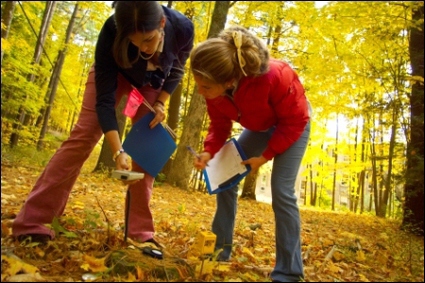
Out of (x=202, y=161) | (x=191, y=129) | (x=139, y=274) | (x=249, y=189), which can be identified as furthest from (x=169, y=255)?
(x=249, y=189)

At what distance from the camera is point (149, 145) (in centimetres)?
226

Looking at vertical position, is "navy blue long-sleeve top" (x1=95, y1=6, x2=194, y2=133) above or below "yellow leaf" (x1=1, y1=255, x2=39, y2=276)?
above

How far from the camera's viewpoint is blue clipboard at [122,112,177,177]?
222 cm

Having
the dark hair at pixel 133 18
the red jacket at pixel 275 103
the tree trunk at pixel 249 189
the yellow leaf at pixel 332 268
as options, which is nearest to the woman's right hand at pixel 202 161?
the red jacket at pixel 275 103

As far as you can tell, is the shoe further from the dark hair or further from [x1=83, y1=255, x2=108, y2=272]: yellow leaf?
the dark hair

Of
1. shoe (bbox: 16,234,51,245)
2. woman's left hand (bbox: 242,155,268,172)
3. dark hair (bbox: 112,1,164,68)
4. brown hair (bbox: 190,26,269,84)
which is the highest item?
dark hair (bbox: 112,1,164,68)

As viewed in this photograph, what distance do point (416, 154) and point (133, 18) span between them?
12.9 feet

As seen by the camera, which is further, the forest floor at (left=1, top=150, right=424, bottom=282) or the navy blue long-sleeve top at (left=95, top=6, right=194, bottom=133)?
the navy blue long-sleeve top at (left=95, top=6, right=194, bottom=133)

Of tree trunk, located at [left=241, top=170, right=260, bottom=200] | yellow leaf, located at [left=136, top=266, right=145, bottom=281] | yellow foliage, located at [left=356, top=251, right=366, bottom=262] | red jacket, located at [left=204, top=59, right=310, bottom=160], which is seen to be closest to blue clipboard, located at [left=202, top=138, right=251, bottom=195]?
red jacket, located at [left=204, top=59, right=310, bottom=160]

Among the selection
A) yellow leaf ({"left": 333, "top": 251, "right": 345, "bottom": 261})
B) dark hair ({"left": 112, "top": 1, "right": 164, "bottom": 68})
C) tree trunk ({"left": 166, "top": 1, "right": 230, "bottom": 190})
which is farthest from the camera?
tree trunk ({"left": 166, "top": 1, "right": 230, "bottom": 190})

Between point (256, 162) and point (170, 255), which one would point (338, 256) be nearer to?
point (256, 162)

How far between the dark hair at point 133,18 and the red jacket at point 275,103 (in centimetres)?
60

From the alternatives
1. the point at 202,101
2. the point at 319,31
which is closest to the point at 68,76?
the point at 202,101

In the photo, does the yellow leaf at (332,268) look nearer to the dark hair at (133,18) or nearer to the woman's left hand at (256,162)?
the woman's left hand at (256,162)
